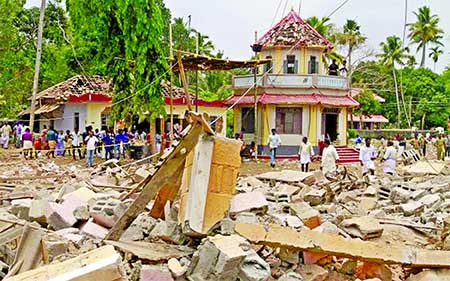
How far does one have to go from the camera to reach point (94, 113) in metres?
27.7

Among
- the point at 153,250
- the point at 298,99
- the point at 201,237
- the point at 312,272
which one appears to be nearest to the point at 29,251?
the point at 153,250

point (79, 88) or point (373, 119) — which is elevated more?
point (79, 88)

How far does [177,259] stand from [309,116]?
21.8 m

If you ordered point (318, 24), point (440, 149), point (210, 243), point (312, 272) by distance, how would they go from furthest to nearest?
point (318, 24), point (440, 149), point (312, 272), point (210, 243)

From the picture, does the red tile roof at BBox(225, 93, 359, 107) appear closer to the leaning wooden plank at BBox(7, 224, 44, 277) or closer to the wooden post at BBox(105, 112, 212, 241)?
the wooden post at BBox(105, 112, 212, 241)

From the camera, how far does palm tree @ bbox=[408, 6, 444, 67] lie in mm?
57719

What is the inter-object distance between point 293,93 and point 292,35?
3.16 meters

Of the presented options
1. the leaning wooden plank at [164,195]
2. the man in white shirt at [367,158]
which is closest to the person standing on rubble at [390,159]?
the man in white shirt at [367,158]

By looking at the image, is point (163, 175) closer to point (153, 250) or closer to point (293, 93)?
point (153, 250)

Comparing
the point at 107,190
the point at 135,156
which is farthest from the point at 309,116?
the point at 107,190

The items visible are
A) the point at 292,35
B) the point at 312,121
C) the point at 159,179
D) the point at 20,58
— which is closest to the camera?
the point at 159,179

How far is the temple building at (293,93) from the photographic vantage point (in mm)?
26703

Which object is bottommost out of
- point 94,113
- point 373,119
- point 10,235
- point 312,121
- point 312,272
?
point 312,272

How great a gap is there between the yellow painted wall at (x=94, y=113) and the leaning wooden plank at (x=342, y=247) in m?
22.4
